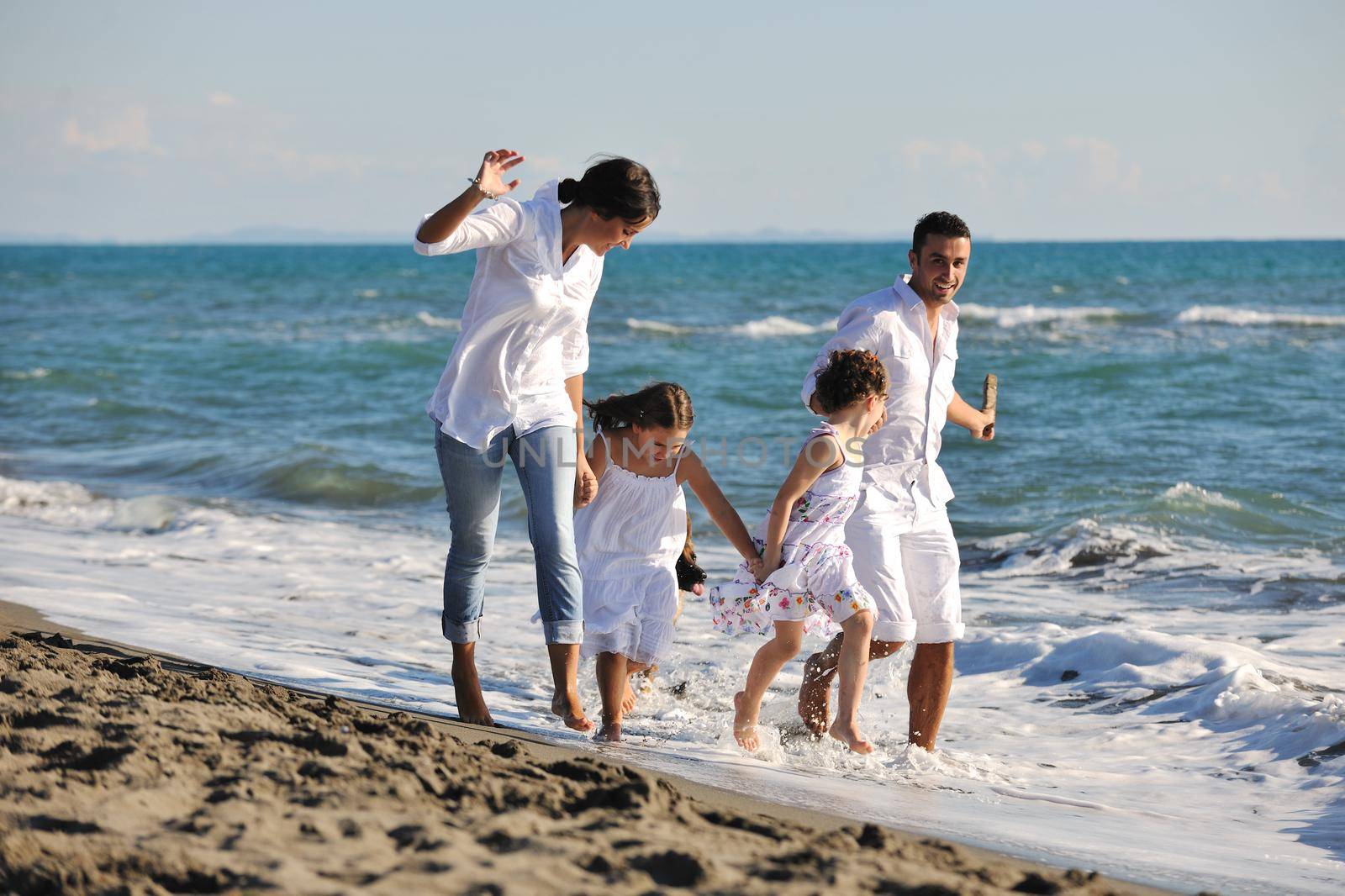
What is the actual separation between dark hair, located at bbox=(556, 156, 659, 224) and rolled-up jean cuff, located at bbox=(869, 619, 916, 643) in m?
1.53

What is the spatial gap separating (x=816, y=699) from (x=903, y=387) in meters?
1.16

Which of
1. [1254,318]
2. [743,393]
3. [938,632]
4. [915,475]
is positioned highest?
[1254,318]

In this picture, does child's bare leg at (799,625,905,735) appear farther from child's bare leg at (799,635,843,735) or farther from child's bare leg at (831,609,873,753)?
child's bare leg at (831,609,873,753)

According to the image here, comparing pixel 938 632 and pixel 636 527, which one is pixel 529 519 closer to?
pixel 636 527

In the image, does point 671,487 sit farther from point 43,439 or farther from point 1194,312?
point 1194,312

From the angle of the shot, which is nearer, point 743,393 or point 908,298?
point 908,298

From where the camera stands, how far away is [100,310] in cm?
3288

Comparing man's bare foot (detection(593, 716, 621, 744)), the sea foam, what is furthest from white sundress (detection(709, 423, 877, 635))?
the sea foam

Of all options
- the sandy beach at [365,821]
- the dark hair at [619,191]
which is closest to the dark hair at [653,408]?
the dark hair at [619,191]

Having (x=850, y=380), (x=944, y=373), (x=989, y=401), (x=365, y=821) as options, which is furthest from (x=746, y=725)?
(x=365, y=821)

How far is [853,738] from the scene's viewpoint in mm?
4098

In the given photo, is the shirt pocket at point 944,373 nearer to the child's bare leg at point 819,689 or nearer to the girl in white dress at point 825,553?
the girl in white dress at point 825,553

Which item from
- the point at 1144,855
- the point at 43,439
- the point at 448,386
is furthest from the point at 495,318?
the point at 43,439

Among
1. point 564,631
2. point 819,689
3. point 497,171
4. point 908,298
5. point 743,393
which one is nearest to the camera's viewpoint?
point 497,171
